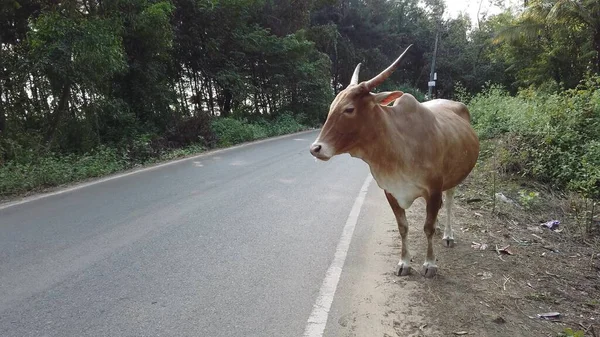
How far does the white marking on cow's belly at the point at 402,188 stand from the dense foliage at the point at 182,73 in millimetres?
4930

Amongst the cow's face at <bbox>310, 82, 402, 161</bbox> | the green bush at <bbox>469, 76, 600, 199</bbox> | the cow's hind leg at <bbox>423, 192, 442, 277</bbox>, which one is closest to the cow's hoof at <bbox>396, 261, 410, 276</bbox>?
the cow's hind leg at <bbox>423, 192, 442, 277</bbox>

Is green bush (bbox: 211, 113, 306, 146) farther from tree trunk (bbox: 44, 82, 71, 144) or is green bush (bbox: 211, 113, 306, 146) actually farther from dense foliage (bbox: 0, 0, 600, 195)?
tree trunk (bbox: 44, 82, 71, 144)

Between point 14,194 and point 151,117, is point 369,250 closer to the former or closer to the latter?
point 14,194

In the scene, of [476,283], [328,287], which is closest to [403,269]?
[476,283]

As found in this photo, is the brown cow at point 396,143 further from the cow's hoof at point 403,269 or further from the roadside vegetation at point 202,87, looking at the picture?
the roadside vegetation at point 202,87

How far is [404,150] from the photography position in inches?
132

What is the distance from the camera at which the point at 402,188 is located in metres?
3.43

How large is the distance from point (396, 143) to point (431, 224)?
0.86 metres

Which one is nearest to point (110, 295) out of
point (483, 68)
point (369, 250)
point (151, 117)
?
point (369, 250)

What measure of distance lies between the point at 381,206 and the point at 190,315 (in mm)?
3903

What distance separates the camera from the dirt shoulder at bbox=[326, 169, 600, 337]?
9.88 ft

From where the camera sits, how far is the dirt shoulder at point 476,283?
3.01 m

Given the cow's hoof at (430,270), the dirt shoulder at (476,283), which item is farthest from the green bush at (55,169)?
the cow's hoof at (430,270)

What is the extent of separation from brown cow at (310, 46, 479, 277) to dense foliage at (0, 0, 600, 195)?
4.65 m
